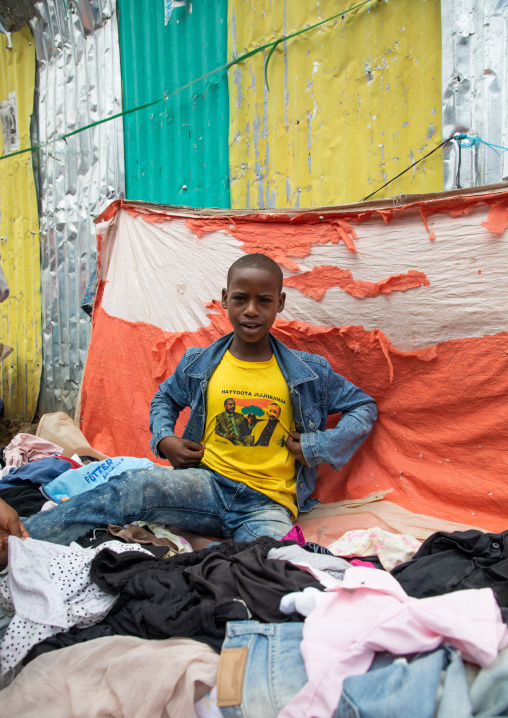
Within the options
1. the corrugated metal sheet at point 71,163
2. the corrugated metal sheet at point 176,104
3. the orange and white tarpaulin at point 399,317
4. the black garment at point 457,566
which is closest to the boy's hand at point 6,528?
the black garment at point 457,566

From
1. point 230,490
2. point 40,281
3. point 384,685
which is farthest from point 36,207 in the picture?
point 384,685

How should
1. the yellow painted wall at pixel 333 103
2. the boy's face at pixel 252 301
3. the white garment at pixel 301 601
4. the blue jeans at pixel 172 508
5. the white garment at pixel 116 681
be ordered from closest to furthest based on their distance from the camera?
the white garment at pixel 116 681 → the white garment at pixel 301 601 → the blue jeans at pixel 172 508 → the boy's face at pixel 252 301 → the yellow painted wall at pixel 333 103

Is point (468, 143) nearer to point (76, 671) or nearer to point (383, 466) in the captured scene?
point (383, 466)

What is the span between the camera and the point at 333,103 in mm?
2957

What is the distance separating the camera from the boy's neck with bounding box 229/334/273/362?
2.39m

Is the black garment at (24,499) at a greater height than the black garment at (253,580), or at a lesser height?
lesser

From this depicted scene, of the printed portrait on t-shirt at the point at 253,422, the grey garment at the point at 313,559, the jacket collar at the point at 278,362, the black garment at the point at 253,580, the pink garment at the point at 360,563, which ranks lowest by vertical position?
the pink garment at the point at 360,563

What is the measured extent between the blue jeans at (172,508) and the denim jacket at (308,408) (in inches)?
8.1

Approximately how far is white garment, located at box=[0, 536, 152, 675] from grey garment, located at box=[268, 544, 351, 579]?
0.53m

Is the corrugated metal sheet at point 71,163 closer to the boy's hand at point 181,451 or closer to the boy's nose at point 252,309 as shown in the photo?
the boy's nose at point 252,309

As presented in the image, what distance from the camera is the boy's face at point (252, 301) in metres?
2.23

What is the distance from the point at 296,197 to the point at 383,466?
5.58ft

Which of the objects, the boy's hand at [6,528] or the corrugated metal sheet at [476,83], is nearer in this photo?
the boy's hand at [6,528]

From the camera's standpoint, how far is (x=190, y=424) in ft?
7.89
